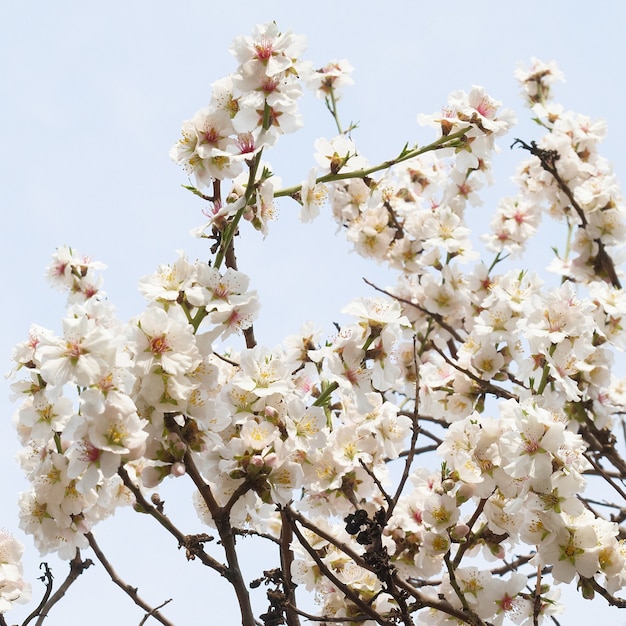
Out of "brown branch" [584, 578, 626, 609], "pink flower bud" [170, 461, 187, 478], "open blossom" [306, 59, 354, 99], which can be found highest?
"open blossom" [306, 59, 354, 99]

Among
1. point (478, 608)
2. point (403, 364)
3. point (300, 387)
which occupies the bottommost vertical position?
point (478, 608)

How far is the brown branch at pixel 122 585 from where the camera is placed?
7.57ft

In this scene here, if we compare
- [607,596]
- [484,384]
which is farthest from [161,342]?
[484,384]

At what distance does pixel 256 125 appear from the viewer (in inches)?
83.7

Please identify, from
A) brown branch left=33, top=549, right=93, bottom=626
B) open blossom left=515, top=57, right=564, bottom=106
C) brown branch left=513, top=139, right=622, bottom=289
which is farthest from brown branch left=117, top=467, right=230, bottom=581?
open blossom left=515, top=57, right=564, bottom=106

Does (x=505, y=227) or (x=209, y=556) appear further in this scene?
(x=505, y=227)

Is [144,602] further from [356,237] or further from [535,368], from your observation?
[356,237]

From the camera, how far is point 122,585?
2.33m

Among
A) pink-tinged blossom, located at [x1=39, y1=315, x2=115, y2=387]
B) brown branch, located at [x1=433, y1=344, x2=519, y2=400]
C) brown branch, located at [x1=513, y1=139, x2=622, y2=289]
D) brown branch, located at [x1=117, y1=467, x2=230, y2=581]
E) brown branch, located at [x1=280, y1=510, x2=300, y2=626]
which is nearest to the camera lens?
pink-tinged blossom, located at [x1=39, y1=315, x2=115, y2=387]

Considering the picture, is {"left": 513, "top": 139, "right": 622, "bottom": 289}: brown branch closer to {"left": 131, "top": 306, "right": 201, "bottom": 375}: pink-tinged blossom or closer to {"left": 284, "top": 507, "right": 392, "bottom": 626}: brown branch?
{"left": 284, "top": 507, "right": 392, "bottom": 626}: brown branch

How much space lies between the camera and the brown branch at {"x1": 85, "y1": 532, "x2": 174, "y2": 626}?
2.31 metres

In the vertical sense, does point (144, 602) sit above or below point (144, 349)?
below

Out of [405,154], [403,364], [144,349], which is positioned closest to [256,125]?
[405,154]

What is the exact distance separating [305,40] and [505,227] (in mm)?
2826
